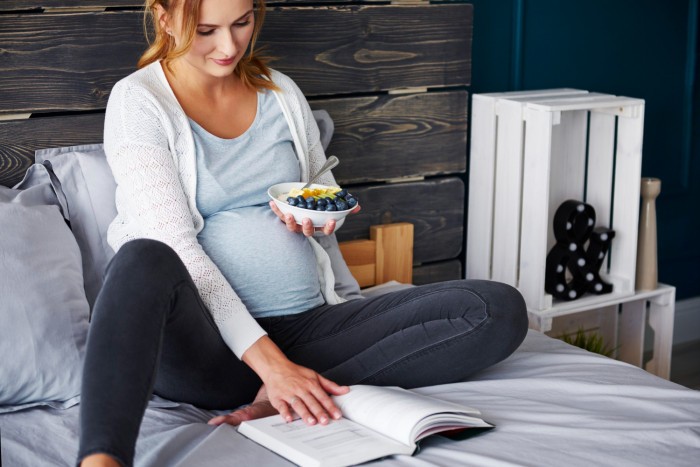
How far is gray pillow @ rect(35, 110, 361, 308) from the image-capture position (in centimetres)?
174

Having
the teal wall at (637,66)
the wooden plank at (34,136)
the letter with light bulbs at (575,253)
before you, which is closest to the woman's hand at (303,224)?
the wooden plank at (34,136)

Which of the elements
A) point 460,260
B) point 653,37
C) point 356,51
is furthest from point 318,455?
point 653,37

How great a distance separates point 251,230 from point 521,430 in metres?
0.59

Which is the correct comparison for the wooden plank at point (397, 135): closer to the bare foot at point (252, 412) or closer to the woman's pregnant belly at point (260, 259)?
the woman's pregnant belly at point (260, 259)

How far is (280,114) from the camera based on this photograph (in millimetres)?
1816

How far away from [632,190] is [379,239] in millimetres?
691

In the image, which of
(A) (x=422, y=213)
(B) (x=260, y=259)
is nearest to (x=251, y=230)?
(B) (x=260, y=259)

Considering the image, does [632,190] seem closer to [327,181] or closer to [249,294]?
[327,181]

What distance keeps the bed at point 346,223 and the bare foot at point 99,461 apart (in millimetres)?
173

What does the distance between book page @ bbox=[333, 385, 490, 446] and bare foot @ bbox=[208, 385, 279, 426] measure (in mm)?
123

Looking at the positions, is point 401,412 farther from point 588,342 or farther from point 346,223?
point 588,342

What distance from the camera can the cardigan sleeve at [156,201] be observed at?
57.9 inches

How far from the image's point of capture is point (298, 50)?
2107 millimetres

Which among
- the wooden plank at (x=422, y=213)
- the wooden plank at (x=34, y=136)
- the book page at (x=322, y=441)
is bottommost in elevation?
the book page at (x=322, y=441)
